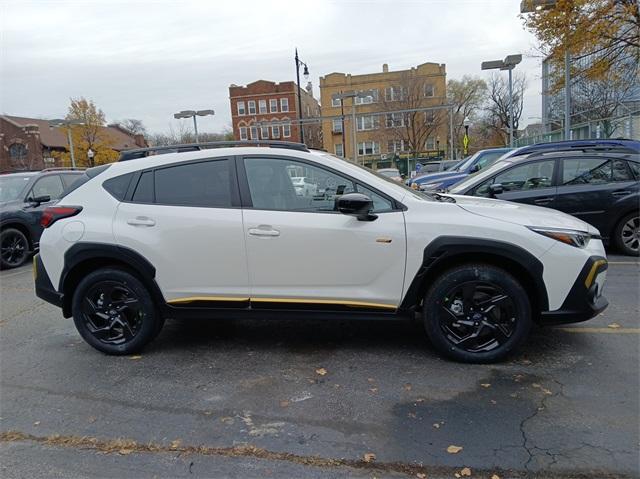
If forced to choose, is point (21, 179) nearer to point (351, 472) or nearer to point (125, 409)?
point (125, 409)

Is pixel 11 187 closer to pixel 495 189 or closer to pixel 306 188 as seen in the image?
pixel 306 188

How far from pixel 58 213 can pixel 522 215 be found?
4.04 m

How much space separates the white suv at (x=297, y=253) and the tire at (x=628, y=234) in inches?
163

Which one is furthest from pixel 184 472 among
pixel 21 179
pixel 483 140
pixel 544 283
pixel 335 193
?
pixel 483 140

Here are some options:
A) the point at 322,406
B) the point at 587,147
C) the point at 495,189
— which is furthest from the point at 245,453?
the point at 587,147

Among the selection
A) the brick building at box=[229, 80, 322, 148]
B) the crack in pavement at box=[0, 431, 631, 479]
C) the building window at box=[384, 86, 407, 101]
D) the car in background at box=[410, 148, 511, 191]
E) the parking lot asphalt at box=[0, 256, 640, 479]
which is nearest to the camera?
the crack in pavement at box=[0, 431, 631, 479]

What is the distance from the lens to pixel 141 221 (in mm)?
3961

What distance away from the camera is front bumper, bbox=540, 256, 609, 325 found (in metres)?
3.53

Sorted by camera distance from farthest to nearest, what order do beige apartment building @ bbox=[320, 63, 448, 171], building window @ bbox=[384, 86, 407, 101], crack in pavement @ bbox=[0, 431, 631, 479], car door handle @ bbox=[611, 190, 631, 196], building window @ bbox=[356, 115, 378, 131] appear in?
building window @ bbox=[356, 115, 378, 131] < beige apartment building @ bbox=[320, 63, 448, 171] < building window @ bbox=[384, 86, 407, 101] < car door handle @ bbox=[611, 190, 631, 196] < crack in pavement @ bbox=[0, 431, 631, 479]

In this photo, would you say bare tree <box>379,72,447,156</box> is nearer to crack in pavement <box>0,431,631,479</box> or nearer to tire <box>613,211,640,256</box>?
tire <box>613,211,640,256</box>

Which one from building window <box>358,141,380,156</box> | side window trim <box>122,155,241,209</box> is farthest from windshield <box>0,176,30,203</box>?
building window <box>358,141,380,156</box>

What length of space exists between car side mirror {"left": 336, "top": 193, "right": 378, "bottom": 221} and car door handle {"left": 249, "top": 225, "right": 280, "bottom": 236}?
22.2 inches

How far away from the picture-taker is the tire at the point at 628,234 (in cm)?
719

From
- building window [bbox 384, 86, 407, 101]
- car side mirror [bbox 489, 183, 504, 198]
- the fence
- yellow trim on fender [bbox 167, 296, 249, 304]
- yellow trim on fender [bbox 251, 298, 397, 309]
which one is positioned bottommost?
yellow trim on fender [bbox 251, 298, 397, 309]
